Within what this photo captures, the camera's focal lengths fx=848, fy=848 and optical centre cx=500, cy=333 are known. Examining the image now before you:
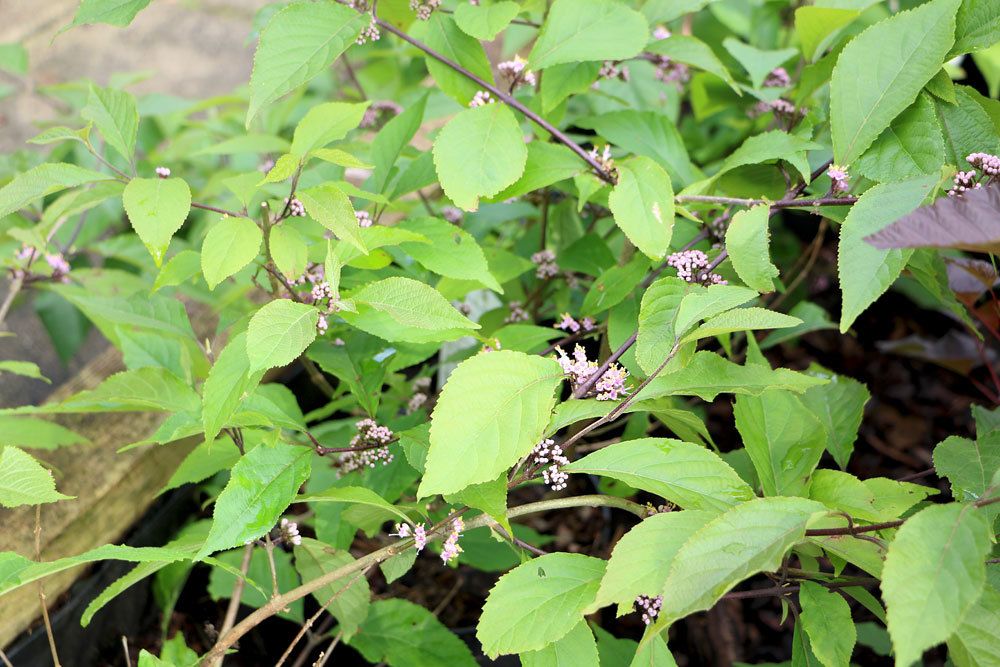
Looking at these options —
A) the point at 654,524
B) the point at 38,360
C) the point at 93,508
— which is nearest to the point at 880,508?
the point at 654,524

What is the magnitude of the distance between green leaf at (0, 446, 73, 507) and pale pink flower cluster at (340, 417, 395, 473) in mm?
281

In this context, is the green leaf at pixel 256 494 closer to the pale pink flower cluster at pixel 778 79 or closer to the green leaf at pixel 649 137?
the green leaf at pixel 649 137

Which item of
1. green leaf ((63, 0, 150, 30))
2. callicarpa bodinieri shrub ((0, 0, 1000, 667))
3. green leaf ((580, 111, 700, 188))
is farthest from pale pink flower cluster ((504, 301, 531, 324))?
green leaf ((63, 0, 150, 30))

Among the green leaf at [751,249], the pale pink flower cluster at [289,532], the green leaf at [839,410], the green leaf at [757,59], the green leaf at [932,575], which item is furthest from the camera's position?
the green leaf at [757,59]

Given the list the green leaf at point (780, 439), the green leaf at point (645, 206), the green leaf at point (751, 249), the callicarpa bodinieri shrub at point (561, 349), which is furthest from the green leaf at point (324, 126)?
the green leaf at point (780, 439)

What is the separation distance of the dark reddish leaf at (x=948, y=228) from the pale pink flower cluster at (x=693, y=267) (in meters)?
0.24

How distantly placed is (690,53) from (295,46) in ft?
1.50

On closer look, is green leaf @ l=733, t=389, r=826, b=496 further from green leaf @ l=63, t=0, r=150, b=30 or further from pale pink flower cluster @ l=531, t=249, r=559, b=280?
green leaf @ l=63, t=0, r=150, b=30

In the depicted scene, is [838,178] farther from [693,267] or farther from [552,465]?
[552,465]

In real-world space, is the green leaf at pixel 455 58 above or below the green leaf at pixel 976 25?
below

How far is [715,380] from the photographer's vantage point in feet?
2.29

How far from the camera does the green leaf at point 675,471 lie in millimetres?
672

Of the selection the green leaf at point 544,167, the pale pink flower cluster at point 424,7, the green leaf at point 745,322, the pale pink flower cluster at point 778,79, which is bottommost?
the green leaf at point 745,322

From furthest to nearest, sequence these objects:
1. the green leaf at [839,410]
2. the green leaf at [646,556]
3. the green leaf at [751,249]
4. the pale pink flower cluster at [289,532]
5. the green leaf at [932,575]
Result: the green leaf at [839,410] < the pale pink flower cluster at [289,532] < the green leaf at [751,249] < the green leaf at [646,556] < the green leaf at [932,575]
